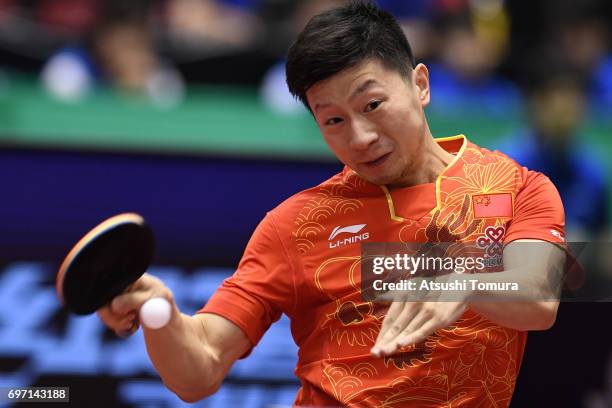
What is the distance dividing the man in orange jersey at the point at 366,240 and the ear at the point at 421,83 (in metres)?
0.01

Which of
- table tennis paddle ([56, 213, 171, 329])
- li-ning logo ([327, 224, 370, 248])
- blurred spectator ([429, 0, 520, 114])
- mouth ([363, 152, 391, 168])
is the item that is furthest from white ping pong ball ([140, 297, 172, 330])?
blurred spectator ([429, 0, 520, 114])

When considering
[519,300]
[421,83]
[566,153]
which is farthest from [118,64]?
[519,300]

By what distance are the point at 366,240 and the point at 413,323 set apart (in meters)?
0.55

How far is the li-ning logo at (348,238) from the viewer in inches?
115

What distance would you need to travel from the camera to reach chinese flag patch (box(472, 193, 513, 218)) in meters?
2.89

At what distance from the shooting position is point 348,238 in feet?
9.62

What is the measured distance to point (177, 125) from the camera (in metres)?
6.04

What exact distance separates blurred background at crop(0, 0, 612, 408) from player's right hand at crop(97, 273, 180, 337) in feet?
5.15

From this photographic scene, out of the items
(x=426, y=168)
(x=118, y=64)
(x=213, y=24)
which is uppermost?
(x=213, y=24)

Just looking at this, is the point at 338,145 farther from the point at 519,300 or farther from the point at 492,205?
the point at 519,300

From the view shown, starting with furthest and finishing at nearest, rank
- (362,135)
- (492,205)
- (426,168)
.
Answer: (426,168) < (492,205) < (362,135)

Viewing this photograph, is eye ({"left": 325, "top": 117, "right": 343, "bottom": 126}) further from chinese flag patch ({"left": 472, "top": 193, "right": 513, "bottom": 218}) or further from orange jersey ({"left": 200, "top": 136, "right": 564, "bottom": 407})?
chinese flag patch ({"left": 472, "top": 193, "right": 513, "bottom": 218})

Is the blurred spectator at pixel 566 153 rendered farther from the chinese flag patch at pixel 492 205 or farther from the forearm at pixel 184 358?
the forearm at pixel 184 358

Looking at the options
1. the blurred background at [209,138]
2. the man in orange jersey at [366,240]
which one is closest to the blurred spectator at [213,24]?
the blurred background at [209,138]
